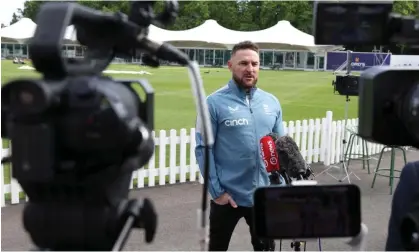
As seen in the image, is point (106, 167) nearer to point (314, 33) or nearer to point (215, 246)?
point (314, 33)

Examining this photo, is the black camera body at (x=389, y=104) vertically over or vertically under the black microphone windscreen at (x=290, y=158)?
over

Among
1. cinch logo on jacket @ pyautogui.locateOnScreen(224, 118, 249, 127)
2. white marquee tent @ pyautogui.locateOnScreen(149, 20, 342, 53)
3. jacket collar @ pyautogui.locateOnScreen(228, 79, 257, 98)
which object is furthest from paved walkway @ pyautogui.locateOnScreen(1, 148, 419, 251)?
white marquee tent @ pyautogui.locateOnScreen(149, 20, 342, 53)

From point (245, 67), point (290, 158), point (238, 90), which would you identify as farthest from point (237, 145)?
point (290, 158)

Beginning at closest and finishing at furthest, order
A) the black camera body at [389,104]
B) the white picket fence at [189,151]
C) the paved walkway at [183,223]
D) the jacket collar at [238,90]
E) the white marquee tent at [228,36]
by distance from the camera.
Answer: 1. the black camera body at [389,104]
2. the jacket collar at [238,90]
3. the paved walkway at [183,223]
4. the white picket fence at [189,151]
5. the white marquee tent at [228,36]

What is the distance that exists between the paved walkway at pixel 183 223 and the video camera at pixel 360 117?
2.63m

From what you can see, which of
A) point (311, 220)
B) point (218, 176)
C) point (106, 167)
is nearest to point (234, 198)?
point (218, 176)

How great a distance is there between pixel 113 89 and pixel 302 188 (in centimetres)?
55

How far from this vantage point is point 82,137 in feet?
3.43

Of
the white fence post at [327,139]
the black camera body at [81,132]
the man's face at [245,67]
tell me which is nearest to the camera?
the black camera body at [81,132]

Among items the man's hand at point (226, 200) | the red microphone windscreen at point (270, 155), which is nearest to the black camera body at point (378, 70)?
the red microphone windscreen at point (270, 155)

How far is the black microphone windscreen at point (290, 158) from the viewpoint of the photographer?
266cm

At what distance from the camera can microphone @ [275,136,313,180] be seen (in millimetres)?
2658

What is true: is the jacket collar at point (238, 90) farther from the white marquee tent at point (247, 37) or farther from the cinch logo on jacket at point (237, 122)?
the white marquee tent at point (247, 37)

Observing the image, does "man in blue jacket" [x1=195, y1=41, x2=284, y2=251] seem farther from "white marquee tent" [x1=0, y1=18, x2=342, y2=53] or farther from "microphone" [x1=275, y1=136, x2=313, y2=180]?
"white marquee tent" [x1=0, y1=18, x2=342, y2=53]
